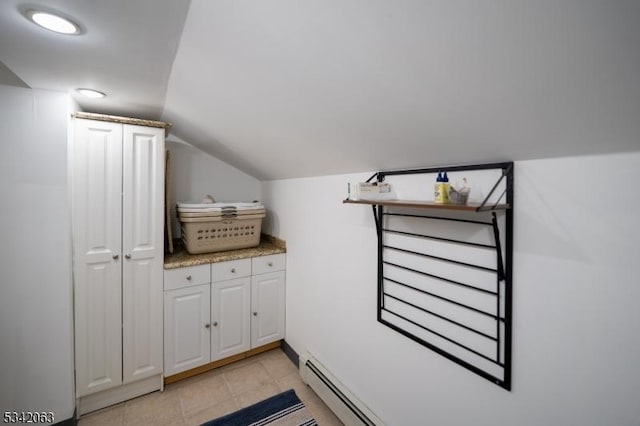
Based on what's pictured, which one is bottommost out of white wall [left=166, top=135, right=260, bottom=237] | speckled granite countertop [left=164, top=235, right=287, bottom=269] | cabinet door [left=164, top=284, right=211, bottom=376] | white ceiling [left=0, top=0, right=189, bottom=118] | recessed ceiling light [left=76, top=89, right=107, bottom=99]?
cabinet door [left=164, top=284, right=211, bottom=376]

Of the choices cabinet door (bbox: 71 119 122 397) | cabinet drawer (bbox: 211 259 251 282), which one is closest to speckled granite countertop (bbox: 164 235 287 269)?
cabinet drawer (bbox: 211 259 251 282)

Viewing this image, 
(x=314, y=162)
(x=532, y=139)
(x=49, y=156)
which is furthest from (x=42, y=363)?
(x=532, y=139)

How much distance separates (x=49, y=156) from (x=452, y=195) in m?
2.13

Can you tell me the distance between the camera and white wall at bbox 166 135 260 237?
2607 millimetres

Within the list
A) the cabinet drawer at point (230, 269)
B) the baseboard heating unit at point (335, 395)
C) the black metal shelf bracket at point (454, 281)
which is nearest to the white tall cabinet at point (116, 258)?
the cabinet drawer at point (230, 269)

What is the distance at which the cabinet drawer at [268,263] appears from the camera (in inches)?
94.1

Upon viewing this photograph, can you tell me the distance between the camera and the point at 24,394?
63.2 inches

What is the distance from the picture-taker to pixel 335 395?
1.75 metres

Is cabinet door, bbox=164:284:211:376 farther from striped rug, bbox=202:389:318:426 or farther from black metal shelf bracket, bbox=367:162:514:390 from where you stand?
black metal shelf bracket, bbox=367:162:514:390

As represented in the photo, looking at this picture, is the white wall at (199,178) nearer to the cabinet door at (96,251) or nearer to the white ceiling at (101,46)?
the cabinet door at (96,251)

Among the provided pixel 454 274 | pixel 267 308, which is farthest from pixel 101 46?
pixel 267 308

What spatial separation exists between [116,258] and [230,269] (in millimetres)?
766

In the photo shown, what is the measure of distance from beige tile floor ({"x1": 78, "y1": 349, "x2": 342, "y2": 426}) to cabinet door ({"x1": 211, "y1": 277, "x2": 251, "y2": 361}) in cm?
18

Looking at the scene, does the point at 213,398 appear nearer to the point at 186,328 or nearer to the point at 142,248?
the point at 186,328
